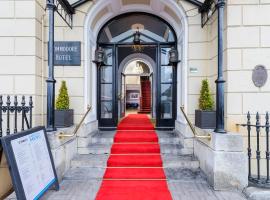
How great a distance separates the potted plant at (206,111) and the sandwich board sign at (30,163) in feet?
9.91

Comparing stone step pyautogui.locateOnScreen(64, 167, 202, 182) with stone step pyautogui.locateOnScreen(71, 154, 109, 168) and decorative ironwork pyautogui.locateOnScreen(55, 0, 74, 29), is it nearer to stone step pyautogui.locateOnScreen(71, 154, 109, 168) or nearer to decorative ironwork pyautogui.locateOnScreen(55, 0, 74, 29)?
stone step pyautogui.locateOnScreen(71, 154, 109, 168)

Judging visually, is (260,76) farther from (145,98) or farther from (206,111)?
A: (145,98)

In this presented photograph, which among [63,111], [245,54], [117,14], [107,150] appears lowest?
[107,150]

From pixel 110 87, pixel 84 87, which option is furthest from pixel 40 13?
pixel 110 87

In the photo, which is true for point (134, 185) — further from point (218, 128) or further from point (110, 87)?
point (110, 87)

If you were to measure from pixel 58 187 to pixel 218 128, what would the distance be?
2864 millimetres

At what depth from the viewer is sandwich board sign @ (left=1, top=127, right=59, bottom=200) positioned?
256 centimetres

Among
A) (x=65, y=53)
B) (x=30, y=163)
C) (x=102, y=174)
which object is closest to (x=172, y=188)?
(x=102, y=174)

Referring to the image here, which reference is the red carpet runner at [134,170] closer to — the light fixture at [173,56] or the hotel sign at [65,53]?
the light fixture at [173,56]

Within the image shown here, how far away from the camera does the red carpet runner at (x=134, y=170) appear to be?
3.38 meters

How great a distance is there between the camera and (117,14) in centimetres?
641

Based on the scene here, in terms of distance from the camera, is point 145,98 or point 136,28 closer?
point 136,28

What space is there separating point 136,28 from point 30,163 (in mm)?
5495

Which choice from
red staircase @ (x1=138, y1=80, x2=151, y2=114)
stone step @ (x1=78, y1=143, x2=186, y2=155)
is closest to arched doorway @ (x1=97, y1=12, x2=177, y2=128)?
stone step @ (x1=78, y1=143, x2=186, y2=155)
